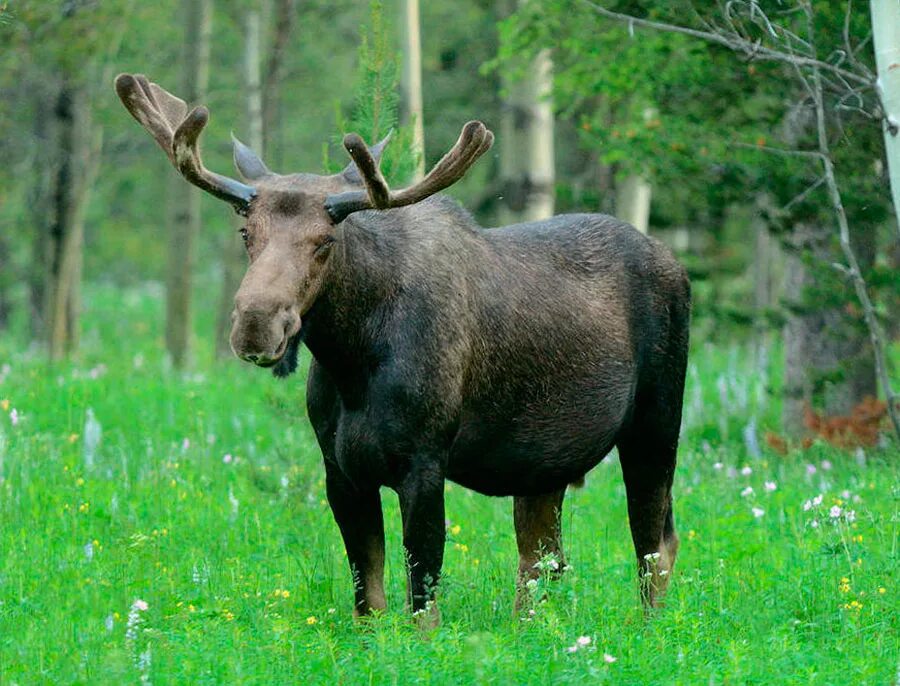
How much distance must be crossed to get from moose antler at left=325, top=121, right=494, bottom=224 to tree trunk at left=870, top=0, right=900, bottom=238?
2.31 m

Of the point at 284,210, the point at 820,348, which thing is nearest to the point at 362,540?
the point at 284,210

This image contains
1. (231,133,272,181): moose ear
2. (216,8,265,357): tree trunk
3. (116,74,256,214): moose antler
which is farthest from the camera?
(216,8,265,357): tree trunk

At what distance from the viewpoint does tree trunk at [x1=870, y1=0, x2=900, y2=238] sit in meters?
7.37

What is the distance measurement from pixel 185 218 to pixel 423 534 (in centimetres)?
1131

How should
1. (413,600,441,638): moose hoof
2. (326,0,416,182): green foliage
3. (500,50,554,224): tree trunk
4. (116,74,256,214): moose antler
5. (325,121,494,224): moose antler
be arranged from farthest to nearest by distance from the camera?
(500,50,554,224): tree trunk → (326,0,416,182): green foliage → (413,600,441,638): moose hoof → (116,74,256,214): moose antler → (325,121,494,224): moose antler

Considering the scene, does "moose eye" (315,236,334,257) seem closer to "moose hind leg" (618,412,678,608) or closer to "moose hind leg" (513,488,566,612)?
"moose hind leg" (513,488,566,612)

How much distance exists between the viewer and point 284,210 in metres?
5.93

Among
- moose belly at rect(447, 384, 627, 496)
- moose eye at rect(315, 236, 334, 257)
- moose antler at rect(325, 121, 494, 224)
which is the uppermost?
moose antler at rect(325, 121, 494, 224)

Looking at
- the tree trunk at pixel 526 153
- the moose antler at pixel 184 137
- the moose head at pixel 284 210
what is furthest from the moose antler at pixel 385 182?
the tree trunk at pixel 526 153

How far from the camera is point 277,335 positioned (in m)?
5.54

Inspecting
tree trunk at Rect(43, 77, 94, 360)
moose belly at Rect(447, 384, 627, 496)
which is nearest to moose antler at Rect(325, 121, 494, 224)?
moose belly at Rect(447, 384, 627, 496)

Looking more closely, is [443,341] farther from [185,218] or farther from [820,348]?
[185,218]

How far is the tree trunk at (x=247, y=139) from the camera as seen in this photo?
19312 mm

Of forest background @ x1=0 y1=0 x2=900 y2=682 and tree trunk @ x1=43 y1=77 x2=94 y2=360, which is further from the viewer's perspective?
tree trunk @ x1=43 y1=77 x2=94 y2=360
